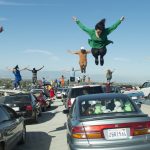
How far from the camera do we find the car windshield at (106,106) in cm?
875

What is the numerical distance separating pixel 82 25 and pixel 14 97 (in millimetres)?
6354

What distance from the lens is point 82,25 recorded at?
49.2 ft

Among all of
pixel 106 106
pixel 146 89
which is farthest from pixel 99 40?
pixel 146 89

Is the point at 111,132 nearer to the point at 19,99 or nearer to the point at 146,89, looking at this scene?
the point at 19,99

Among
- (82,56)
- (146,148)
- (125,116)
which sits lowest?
(146,148)

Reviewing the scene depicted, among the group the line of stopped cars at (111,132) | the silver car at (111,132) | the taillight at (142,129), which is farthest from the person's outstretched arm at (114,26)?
the taillight at (142,129)

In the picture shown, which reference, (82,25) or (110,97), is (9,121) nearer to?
(110,97)

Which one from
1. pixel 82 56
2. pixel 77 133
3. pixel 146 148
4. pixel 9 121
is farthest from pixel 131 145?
pixel 82 56

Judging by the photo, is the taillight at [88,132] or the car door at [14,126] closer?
the taillight at [88,132]

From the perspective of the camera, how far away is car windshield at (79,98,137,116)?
8750mm

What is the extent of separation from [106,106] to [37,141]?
4453mm

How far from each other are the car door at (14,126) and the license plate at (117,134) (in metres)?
3.16

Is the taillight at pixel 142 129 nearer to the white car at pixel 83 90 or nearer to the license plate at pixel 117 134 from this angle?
the license plate at pixel 117 134

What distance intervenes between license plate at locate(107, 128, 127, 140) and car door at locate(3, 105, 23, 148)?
10.4 ft
